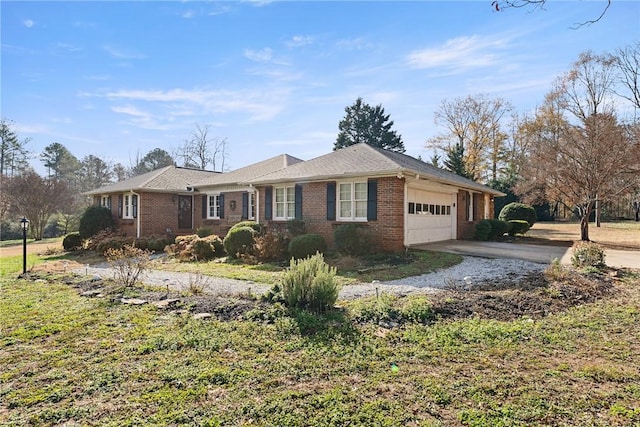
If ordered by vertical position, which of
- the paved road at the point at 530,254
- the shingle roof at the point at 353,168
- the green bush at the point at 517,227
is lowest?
the paved road at the point at 530,254

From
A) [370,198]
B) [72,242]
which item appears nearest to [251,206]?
[370,198]

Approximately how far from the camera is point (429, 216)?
46.2 feet

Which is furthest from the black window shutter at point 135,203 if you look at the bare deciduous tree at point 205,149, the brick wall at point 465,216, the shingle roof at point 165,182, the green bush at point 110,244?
the bare deciduous tree at point 205,149

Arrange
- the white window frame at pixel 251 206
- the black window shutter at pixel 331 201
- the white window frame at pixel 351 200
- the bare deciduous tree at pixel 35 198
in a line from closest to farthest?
the white window frame at pixel 351 200
the black window shutter at pixel 331 201
the white window frame at pixel 251 206
the bare deciduous tree at pixel 35 198

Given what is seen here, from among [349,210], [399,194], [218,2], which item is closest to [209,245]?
[349,210]

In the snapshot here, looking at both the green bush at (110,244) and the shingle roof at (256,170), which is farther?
the shingle roof at (256,170)

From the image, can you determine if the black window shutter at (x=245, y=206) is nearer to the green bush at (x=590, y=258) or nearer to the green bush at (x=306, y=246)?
the green bush at (x=306, y=246)

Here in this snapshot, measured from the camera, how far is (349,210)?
12.8 metres

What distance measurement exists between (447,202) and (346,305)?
1133 cm

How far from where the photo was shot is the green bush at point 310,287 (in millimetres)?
5473

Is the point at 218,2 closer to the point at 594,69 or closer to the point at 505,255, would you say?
the point at 505,255

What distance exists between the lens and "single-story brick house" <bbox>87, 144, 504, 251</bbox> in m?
12.0

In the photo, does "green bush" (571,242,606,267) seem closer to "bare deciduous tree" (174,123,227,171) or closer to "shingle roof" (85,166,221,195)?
"shingle roof" (85,166,221,195)

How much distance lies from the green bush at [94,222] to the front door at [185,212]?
3626 millimetres
